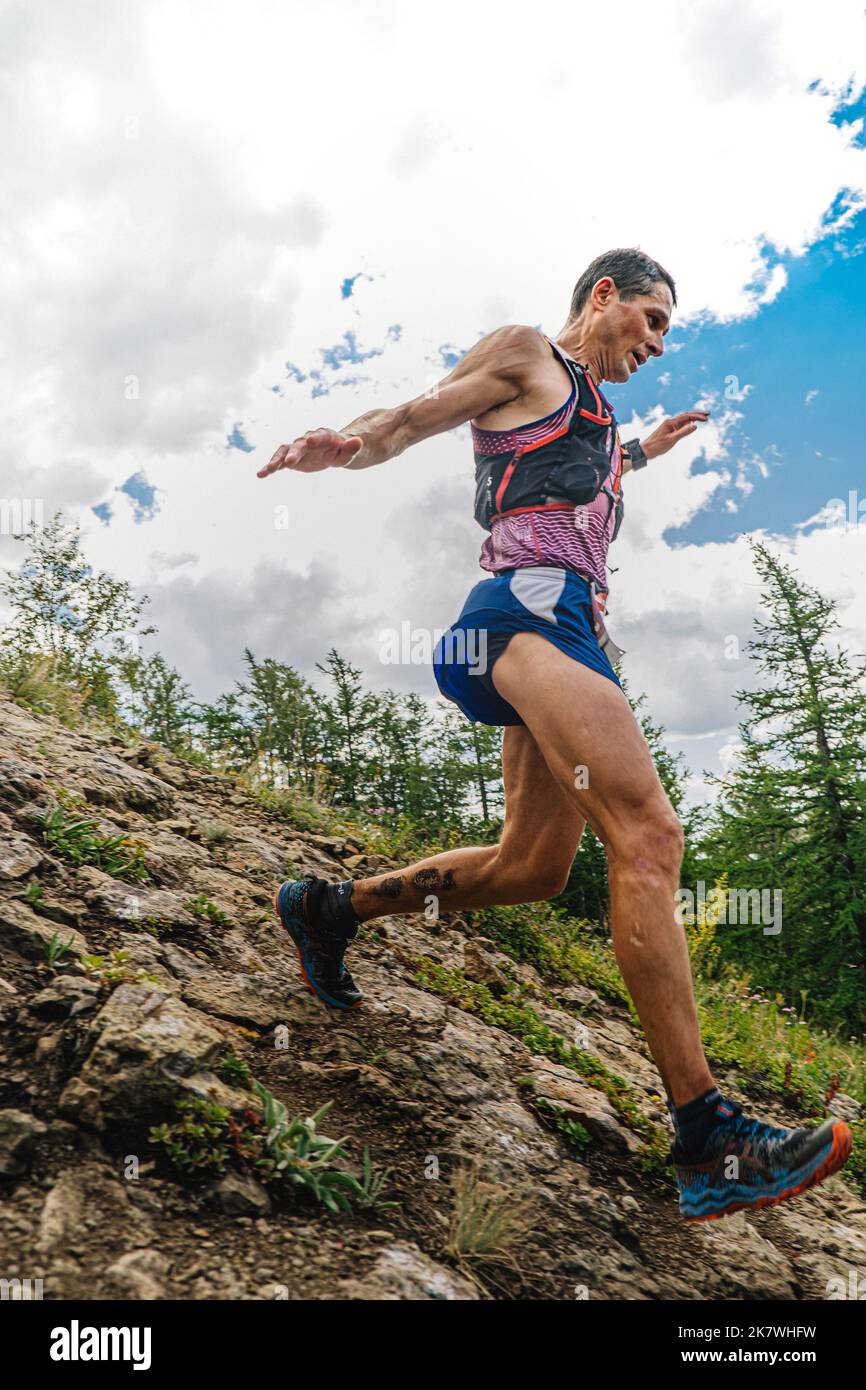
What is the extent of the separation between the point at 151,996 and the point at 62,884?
830mm

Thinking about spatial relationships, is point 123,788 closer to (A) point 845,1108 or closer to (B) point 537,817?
(B) point 537,817

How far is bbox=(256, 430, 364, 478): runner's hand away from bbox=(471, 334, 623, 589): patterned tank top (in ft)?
1.88

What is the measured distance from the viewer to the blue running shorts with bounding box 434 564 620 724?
256 centimetres

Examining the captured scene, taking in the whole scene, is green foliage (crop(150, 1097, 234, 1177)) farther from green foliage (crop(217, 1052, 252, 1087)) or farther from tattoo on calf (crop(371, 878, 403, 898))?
tattoo on calf (crop(371, 878, 403, 898))

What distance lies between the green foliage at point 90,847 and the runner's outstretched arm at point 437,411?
5.86ft

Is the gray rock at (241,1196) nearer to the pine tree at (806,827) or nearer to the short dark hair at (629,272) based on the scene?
the short dark hair at (629,272)

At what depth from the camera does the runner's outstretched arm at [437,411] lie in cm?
243

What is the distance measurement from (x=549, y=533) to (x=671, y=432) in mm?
1723

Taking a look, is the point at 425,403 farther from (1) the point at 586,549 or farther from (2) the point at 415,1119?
(2) the point at 415,1119

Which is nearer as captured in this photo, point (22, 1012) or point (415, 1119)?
point (22, 1012)

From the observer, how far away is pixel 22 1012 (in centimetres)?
227

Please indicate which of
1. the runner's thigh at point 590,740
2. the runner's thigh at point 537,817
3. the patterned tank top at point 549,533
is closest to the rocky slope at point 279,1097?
the runner's thigh at point 537,817

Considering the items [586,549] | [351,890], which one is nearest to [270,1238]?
[351,890]
